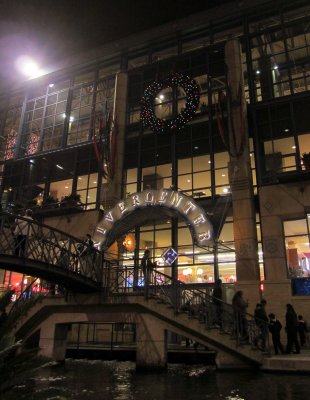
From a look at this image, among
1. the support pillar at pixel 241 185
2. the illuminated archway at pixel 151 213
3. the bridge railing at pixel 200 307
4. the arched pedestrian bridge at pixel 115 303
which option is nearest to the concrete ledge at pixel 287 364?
the arched pedestrian bridge at pixel 115 303

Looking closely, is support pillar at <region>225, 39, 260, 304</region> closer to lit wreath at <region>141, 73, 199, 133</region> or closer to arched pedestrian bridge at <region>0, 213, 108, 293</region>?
lit wreath at <region>141, 73, 199, 133</region>

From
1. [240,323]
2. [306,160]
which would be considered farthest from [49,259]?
[306,160]

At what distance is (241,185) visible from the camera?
76.8ft

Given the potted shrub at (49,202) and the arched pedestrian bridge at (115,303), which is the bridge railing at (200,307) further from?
the potted shrub at (49,202)

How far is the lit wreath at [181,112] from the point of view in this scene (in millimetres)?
27016

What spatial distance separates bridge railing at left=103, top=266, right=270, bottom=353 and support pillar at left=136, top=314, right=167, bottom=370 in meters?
1.13

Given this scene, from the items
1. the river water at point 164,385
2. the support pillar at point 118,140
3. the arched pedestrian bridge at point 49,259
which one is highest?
the support pillar at point 118,140

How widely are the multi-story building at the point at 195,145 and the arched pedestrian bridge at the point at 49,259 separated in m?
5.00

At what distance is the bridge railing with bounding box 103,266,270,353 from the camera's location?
1549 cm

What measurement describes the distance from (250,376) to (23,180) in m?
25.3

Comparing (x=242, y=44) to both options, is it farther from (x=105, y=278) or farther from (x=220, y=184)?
(x=105, y=278)

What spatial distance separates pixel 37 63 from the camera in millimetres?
17562

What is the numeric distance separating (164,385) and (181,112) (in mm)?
18919

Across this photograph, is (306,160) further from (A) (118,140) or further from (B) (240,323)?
(A) (118,140)
